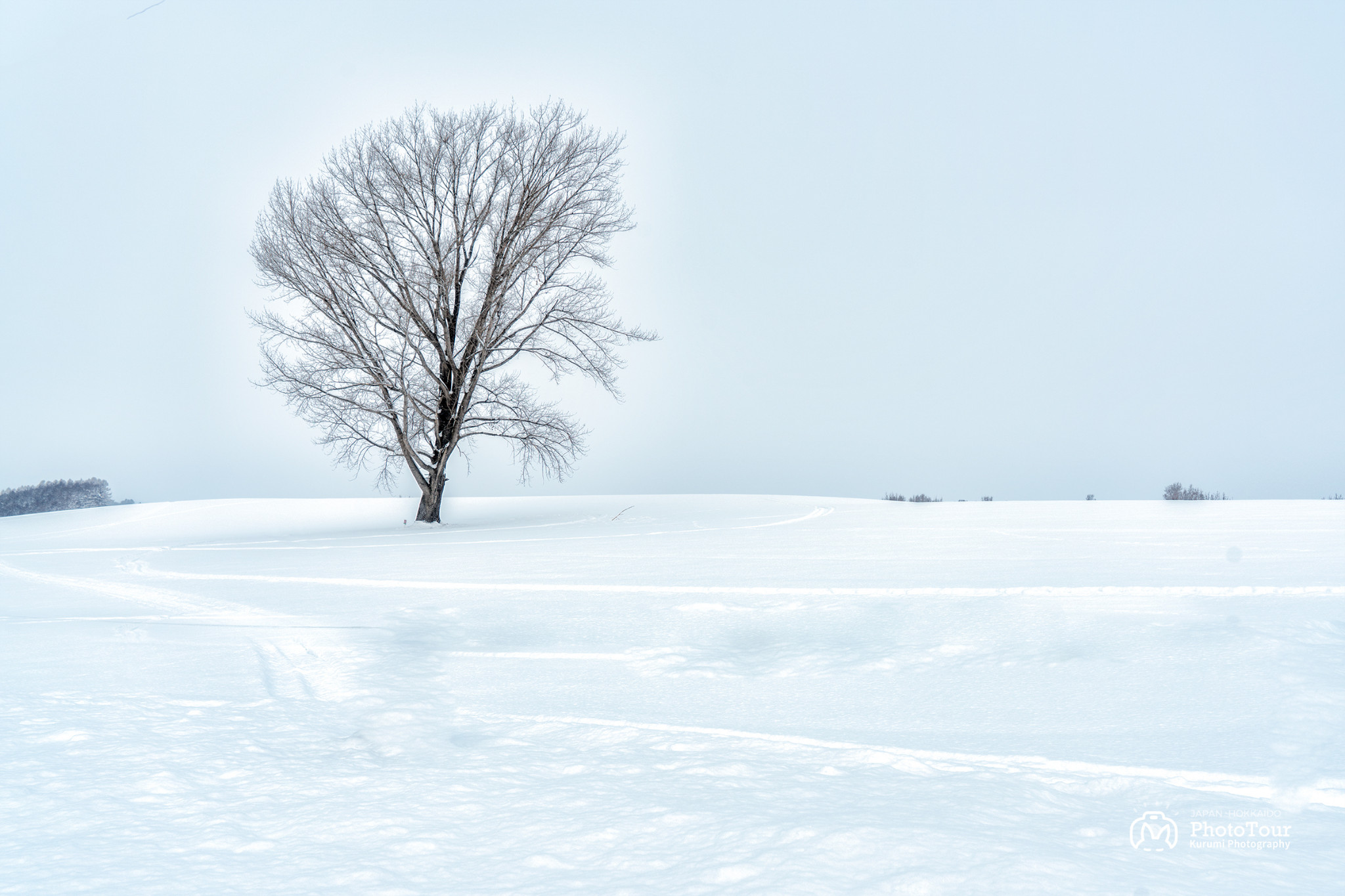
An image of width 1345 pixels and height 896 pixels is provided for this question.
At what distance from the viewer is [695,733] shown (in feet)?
7.28

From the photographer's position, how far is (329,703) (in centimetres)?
257

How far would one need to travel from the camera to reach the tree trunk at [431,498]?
14.2m

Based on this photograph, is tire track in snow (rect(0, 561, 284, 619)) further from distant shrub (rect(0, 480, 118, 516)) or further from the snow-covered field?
distant shrub (rect(0, 480, 118, 516))

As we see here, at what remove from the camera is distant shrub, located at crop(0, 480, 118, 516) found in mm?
19062

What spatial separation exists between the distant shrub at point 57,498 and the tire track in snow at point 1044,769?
21.6 m

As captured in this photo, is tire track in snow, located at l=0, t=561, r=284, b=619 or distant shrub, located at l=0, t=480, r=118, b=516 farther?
distant shrub, located at l=0, t=480, r=118, b=516

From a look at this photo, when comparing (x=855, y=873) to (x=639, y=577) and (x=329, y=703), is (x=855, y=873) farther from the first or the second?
(x=639, y=577)

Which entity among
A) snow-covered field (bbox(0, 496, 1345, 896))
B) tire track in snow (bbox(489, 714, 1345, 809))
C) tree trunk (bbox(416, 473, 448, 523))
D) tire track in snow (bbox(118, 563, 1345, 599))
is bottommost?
tire track in snow (bbox(489, 714, 1345, 809))

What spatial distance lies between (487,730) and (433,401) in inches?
489

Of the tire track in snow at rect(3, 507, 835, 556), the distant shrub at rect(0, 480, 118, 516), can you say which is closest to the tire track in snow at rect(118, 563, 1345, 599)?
the tire track in snow at rect(3, 507, 835, 556)

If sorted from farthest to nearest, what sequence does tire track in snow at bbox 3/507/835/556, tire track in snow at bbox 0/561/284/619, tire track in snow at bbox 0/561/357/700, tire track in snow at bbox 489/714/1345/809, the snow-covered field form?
tire track in snow at bbox 3/507/835/556 → tire track in snow at bbox 0/561/284/619 → tire track in snow at bbox 0/561/357/700 → tire track in snow at bbox 489/714/1345/809 → the snow-covered field

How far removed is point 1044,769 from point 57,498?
76.8 feet

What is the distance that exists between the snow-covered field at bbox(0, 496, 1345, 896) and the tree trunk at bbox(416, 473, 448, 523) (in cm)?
897

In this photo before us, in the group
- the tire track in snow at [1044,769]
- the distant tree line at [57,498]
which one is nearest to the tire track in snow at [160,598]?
the tire track in snow at [1044,769]
